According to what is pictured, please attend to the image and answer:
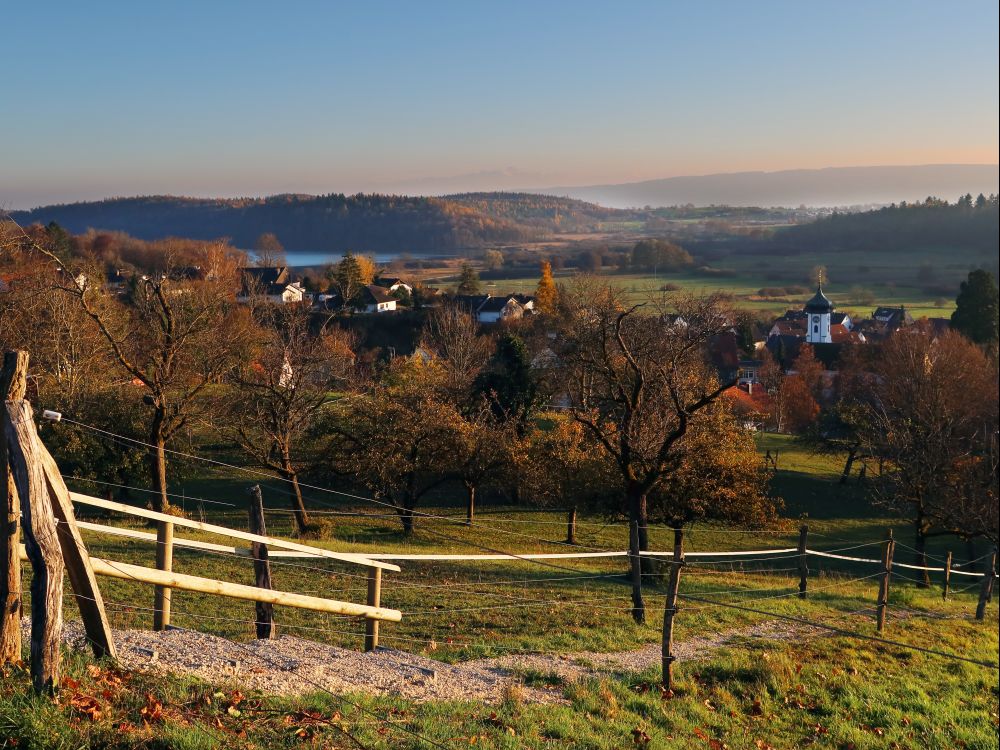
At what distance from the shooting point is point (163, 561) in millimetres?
7965

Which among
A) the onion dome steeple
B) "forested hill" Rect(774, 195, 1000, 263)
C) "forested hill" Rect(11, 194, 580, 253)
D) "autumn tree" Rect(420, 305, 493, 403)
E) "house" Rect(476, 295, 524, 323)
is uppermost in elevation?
"forested hill" Rect(11, 194, 580, 253)

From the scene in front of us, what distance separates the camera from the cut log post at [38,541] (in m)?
5.65

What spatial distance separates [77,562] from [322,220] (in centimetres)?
14330

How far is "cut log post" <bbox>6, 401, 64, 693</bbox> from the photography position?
5.65 metres

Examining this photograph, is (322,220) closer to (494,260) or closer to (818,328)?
(494,260)

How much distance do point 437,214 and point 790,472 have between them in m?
92.0

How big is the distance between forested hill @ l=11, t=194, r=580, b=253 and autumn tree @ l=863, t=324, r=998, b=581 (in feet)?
251

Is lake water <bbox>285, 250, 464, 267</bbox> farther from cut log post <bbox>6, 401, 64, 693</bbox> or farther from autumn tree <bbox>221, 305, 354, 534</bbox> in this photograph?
cut log post <bbox>6, 401, 64, 693</bbox>

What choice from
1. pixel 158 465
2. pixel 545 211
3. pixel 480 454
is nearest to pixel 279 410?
pixel 158 465

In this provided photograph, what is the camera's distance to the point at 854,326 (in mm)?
68125

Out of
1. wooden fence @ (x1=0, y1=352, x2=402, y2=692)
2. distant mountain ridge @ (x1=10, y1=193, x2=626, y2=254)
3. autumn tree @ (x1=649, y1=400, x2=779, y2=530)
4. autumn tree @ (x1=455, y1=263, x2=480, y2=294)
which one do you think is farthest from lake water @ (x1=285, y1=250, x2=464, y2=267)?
wooden fence @ (x1=0, y1=352, x2=402, y2=692)

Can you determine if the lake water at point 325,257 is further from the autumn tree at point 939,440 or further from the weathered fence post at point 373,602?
the weathered fence post at point 373,602

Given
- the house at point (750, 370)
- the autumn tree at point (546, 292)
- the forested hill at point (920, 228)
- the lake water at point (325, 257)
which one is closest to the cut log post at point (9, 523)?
the forested hill at point (920, 228)

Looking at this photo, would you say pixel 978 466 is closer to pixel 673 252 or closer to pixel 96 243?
A: pixel 673 252
